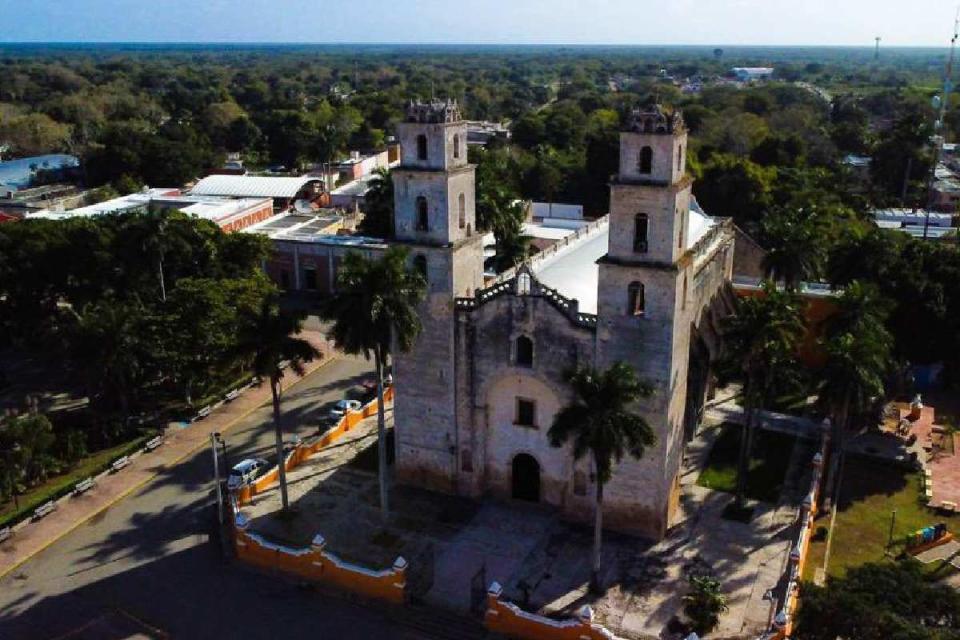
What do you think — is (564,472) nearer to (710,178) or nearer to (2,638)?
(2,638)

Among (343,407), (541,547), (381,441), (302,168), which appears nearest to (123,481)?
(343,407)

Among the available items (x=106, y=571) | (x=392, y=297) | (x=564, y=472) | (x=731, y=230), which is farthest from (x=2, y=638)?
(x=731, y=230)

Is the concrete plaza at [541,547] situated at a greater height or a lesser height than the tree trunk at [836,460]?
lesser

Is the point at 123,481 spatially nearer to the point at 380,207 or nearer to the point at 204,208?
the point at 380,207

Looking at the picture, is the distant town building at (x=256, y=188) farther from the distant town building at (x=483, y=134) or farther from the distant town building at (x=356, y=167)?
the distant town building at (x=483, y=134)

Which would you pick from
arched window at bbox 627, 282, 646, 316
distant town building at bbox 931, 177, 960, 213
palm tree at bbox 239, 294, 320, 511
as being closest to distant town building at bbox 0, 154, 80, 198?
palm tree at bbox 239, 294, 320, 511

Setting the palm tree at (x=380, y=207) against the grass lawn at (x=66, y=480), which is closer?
the grass lawn at (x=66, y=480)

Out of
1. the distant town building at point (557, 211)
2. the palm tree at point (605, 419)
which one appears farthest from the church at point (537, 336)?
the distant town building at point (557, 211)
